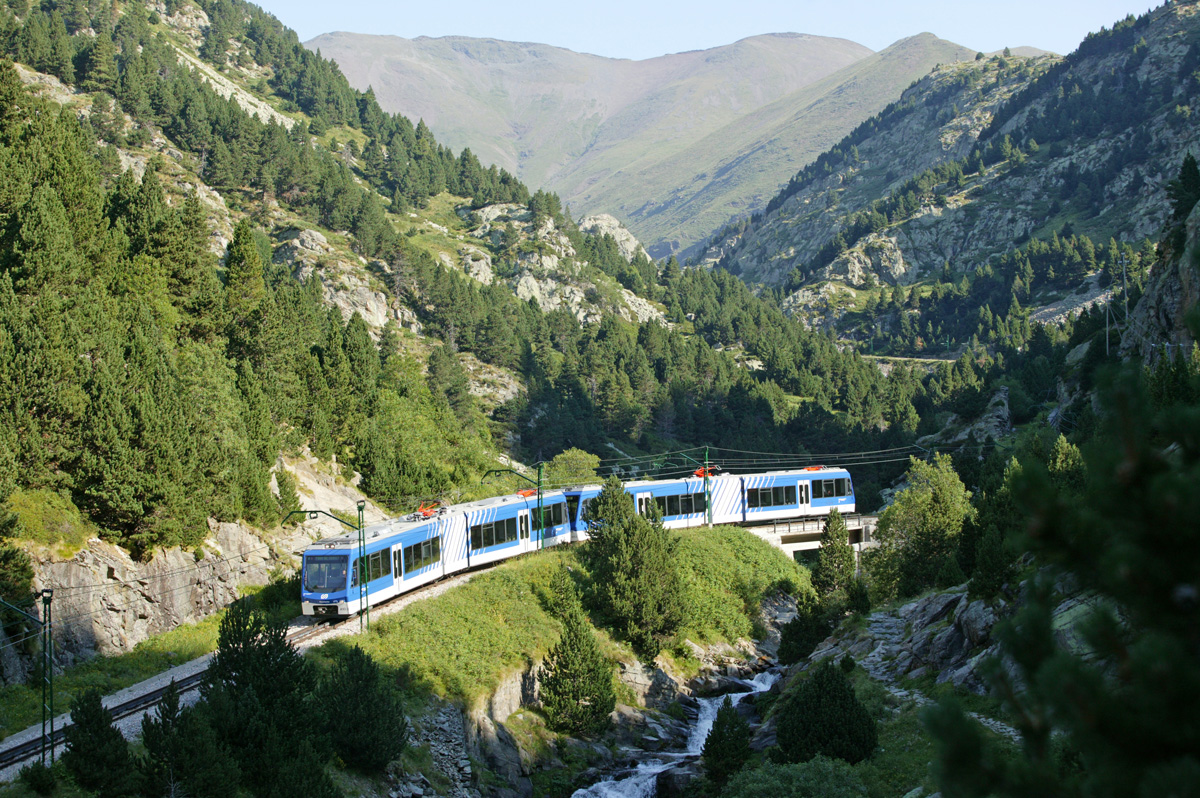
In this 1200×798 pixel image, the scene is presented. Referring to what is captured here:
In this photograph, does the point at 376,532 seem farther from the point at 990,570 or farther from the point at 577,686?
the point at 990,570

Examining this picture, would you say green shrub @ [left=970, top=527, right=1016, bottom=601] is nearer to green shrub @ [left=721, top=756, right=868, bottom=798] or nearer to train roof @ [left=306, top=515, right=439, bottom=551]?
green shrub @ [left=721, top=756, right=868, bottom=798]

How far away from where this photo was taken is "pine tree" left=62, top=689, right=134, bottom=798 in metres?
17.9

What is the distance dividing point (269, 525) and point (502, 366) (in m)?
70.7

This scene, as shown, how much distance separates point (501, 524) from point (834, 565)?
1906 cm

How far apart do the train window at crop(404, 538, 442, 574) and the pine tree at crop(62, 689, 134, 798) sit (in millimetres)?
18068

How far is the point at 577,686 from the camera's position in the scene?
32.8m

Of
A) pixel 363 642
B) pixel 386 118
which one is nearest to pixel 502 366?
pixel 363 642

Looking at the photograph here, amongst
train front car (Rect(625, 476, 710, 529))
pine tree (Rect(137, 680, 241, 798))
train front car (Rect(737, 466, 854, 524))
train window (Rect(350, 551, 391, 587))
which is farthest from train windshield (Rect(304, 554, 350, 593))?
train front car (Rect(737, 466, 854, 524))

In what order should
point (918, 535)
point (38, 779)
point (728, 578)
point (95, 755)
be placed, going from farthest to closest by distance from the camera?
point (728, 578)
point (918, 535)
point (95, 755)
point (38, 779)

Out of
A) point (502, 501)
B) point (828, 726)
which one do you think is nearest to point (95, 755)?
point (828, 726)

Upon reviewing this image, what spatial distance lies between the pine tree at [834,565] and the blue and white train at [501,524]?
9367mm

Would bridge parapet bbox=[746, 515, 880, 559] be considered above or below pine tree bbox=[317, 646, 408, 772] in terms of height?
below

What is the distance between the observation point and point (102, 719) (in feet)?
59.6

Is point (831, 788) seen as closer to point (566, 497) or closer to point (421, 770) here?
point (421, 770)
